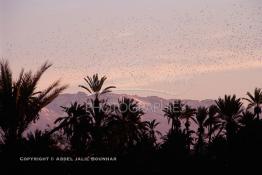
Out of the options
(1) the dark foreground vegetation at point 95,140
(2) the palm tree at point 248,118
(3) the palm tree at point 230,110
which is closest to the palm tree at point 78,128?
(1) the dark foreground vegetation at point 95,140

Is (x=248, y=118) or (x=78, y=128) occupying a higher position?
(x=248, y=118)

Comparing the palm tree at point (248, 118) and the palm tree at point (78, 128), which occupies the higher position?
the palm tree at point (248, 118)

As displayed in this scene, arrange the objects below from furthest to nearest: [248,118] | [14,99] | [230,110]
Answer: [230,110] → [248,118] → [14,99]

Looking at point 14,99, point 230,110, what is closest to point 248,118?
point 230,110

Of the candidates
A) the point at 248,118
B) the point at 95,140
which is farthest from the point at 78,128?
the point at 248,118

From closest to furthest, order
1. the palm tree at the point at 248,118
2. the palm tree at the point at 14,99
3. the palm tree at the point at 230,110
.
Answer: the palm tree at the point at 14,99 < the palm tree at the point at 248,118 < the palm tree at the point at 230,110

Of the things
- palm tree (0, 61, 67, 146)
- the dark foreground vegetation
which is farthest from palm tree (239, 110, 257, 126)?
palm tree (0, 61, 67, 146)

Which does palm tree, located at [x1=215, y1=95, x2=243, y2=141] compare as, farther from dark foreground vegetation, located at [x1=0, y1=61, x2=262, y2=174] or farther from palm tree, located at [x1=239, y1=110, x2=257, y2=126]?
palm tree, located at [x1=239, y1=110, x2=257, y2=126]

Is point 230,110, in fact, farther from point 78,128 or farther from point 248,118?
point 78,128

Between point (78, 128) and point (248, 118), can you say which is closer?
point (78, 128)

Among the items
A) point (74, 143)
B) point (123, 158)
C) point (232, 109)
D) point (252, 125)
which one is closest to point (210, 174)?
point (252, 125)

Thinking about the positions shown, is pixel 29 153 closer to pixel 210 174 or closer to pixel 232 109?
pixel 210 174

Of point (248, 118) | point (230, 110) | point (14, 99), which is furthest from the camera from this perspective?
point (230, 110)

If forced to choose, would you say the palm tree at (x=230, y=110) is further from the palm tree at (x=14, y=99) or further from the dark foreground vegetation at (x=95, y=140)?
the palm tree at (x=14, y=99)
